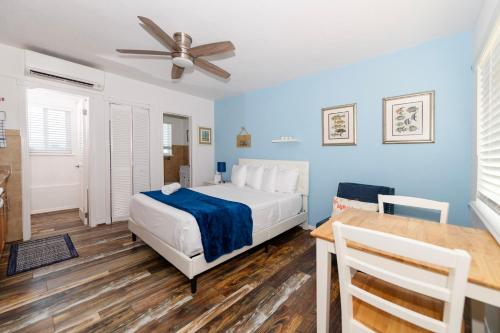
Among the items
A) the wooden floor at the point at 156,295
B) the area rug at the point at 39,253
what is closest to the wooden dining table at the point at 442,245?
the wooden floor at the point at 156,295

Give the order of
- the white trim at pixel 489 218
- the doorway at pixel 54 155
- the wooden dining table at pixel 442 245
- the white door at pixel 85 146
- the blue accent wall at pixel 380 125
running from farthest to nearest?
the doorway at pixel 54 155, the white door at pixel 85 146, the blue accent wall at pixel 380 125, the white trim at pixel 489 218, the wooden dining table at pixel 442 245

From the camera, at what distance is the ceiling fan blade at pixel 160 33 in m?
1.72

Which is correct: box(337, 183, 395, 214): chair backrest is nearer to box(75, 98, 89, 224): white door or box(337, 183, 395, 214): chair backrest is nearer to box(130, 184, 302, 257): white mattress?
box(130, 184, 302, 257): white mattress

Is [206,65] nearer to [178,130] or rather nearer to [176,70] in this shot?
[176,70]

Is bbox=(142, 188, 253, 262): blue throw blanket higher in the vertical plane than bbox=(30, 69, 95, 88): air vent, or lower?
lower

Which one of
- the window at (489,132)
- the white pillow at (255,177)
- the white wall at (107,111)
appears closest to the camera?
the window at (489,132)

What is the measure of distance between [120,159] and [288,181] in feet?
9.73

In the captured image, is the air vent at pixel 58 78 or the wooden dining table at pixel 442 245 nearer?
the wooden dining table at pixel 442 245

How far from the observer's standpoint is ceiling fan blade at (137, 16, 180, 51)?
5.64 ft

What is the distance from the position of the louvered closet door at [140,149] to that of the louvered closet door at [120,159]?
8cm

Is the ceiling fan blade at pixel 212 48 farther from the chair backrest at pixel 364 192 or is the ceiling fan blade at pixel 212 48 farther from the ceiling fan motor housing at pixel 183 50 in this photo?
the chair backrest at pixel 364 192

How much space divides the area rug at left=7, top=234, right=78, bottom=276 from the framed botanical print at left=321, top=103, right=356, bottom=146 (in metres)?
3.74

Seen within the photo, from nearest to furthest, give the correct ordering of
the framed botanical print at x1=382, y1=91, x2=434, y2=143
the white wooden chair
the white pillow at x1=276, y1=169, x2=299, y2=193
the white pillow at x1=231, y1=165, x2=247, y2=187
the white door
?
the white wooden chair
the framed botanical print at x1=382, y1=91, x2=434, y2=143
the white pillow at x1=276, y1=169, x2=299, y2=193
the white door
the white pillow at x1=231, y1=165, x2=247, y2=187

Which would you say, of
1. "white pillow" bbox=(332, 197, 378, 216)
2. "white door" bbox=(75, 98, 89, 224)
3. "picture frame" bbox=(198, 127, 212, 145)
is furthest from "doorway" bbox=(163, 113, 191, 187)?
"white pillow" bbox=(332, 197, 378, 216)
